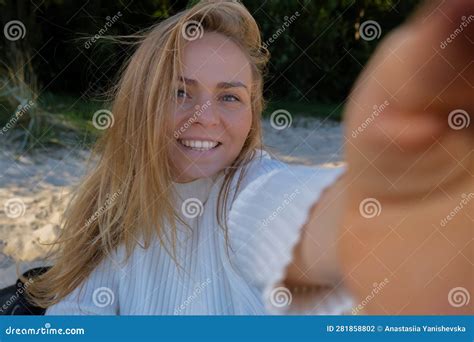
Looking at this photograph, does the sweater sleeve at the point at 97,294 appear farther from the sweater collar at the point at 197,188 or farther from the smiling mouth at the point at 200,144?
the smiling mouth at the point at 200,144

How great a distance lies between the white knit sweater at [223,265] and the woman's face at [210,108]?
5 centimetres

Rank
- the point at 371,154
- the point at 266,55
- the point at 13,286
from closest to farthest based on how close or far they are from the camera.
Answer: the point at 371,154 < the point at 266,55 < the point at 13,286

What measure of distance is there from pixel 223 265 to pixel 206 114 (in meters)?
0.38

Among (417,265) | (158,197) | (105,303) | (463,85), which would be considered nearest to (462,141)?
(463,85)

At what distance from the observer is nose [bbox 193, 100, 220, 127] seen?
5.88 ft

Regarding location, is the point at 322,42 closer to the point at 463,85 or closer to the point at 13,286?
the point at 463,85

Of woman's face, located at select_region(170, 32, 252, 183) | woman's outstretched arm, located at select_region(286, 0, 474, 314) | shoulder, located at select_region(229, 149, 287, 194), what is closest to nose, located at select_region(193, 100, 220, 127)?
woman's face, located at select_region(170, 32, 252, 183)

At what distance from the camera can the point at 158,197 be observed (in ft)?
6.07

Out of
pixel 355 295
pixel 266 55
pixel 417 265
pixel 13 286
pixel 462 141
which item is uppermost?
pixel 462 141

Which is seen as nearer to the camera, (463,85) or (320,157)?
(463,85)

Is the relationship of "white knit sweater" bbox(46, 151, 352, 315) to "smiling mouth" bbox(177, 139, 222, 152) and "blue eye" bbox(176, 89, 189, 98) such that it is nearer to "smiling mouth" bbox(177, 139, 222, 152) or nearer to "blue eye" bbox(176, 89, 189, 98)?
"smiling mouth" bbox(177, 139, 222, 152)

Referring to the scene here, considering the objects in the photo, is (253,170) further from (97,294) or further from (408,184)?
(97,294)

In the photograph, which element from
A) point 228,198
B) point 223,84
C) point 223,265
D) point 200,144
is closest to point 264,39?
point 223,84
